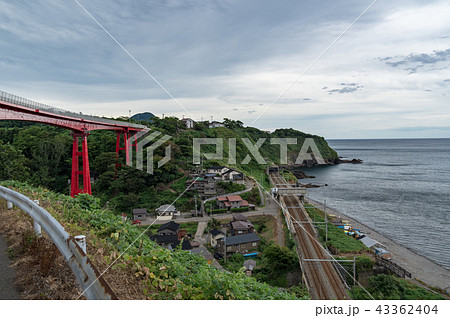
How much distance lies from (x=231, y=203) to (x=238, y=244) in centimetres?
747

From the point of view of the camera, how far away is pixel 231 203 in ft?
78.9

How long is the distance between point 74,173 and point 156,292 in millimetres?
17227

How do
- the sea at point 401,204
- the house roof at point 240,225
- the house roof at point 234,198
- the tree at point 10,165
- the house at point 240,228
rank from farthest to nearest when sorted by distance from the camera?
the house roof at point 234,198, the sea at point 401,204, the house roof at point 240,225, the house at point 240,228, the tree at point 10,165

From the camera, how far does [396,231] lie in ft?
77.4

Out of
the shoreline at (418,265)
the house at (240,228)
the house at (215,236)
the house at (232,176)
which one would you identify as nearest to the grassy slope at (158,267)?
the house at (215,236)

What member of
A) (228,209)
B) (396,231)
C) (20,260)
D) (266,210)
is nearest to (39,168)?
(228,209)

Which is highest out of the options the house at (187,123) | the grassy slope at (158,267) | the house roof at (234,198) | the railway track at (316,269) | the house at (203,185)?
the house at (187,123)

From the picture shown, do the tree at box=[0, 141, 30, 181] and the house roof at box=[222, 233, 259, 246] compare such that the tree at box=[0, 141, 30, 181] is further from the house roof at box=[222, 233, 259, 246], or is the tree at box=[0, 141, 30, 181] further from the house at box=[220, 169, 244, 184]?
the house at box=[220, 169, 244, 184]

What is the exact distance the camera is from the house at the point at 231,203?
23970 mm

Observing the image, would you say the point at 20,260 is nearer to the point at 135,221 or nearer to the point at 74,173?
the point at 74,173

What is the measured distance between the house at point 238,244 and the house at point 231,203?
653 cm

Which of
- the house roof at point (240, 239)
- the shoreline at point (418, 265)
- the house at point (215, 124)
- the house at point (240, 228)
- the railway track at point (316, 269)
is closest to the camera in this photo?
the railway track at point (316, 269)

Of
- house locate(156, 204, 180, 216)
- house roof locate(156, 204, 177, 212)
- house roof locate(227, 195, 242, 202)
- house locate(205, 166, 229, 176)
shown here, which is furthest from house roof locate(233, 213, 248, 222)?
Answer: house locate(205, 166, 229, 176)

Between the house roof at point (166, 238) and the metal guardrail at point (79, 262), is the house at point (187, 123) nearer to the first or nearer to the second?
the house roof at point (166, 238)
